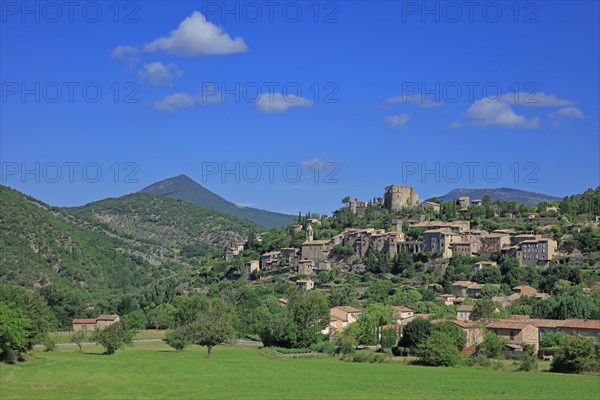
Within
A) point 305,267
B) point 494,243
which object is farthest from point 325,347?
point 305,267

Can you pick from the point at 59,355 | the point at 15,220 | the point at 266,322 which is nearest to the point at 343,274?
the point at 266,322

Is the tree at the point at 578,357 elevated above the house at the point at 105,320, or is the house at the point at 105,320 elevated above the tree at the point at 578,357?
the house at the point at 105,320

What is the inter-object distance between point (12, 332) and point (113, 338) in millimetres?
14302

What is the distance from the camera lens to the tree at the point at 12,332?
5012 cm

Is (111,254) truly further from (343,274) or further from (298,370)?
(298,370)

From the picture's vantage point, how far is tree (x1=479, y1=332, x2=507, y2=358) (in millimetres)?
60875

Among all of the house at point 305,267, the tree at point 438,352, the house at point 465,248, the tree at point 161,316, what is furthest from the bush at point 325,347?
the house at point 305,267

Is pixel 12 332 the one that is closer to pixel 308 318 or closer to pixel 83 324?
pixel 308 318

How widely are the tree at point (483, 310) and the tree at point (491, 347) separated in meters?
15.8

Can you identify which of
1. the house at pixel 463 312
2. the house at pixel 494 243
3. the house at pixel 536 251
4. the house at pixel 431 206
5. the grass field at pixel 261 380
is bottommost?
the grass field at pixel 261 380

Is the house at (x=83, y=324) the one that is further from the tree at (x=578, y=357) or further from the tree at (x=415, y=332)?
the tree at (x=578, y=357)

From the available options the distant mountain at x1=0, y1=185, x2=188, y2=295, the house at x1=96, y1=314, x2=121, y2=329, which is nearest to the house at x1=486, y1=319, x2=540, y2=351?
the house at x1=96, y1=314, x2=121, y2=329

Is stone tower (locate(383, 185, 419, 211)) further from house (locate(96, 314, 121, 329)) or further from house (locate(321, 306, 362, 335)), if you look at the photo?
house (locate(96, 314, 121, 329))

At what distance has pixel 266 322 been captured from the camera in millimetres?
78312
